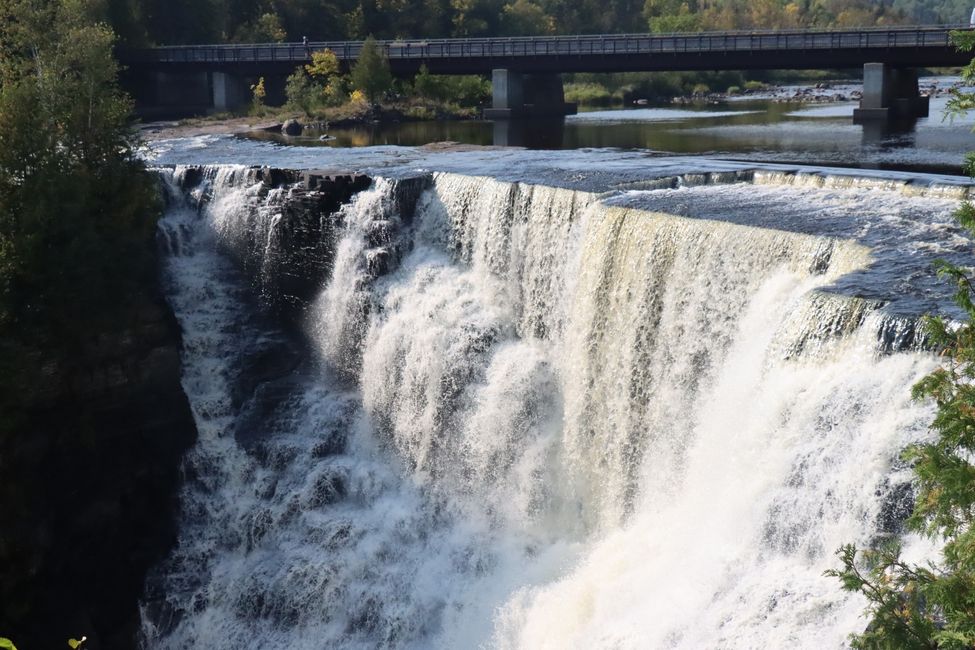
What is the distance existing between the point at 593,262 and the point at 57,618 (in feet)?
46.9

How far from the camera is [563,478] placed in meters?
24.3

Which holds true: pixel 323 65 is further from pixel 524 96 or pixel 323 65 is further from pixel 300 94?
pixel 524 96

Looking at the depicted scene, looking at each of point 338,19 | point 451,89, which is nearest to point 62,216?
point 451,89

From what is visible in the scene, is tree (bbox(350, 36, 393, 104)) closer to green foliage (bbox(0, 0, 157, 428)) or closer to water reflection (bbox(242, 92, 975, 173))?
water reflection (bbox(242, 92, 975, 173))

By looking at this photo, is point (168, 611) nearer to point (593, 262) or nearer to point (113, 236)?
point (113, 236)

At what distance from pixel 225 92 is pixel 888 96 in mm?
41399

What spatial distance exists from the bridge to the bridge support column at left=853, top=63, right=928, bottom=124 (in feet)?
0.17

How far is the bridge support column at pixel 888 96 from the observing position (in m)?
52.9

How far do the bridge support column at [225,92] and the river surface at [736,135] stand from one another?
14.4m

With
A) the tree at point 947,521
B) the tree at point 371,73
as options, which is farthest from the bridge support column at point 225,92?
the tree at point 947,521

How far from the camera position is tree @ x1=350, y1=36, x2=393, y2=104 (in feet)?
214

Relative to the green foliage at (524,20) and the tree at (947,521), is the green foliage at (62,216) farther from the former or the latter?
the green foliage at (524,20)

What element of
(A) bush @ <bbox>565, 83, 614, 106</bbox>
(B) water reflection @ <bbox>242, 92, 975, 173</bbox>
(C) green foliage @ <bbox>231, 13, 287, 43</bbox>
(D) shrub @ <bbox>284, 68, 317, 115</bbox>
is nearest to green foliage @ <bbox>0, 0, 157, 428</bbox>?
(B) water reflection @ <bbox>242, 92, 975, 173</bbox>

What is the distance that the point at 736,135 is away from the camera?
49188mm
